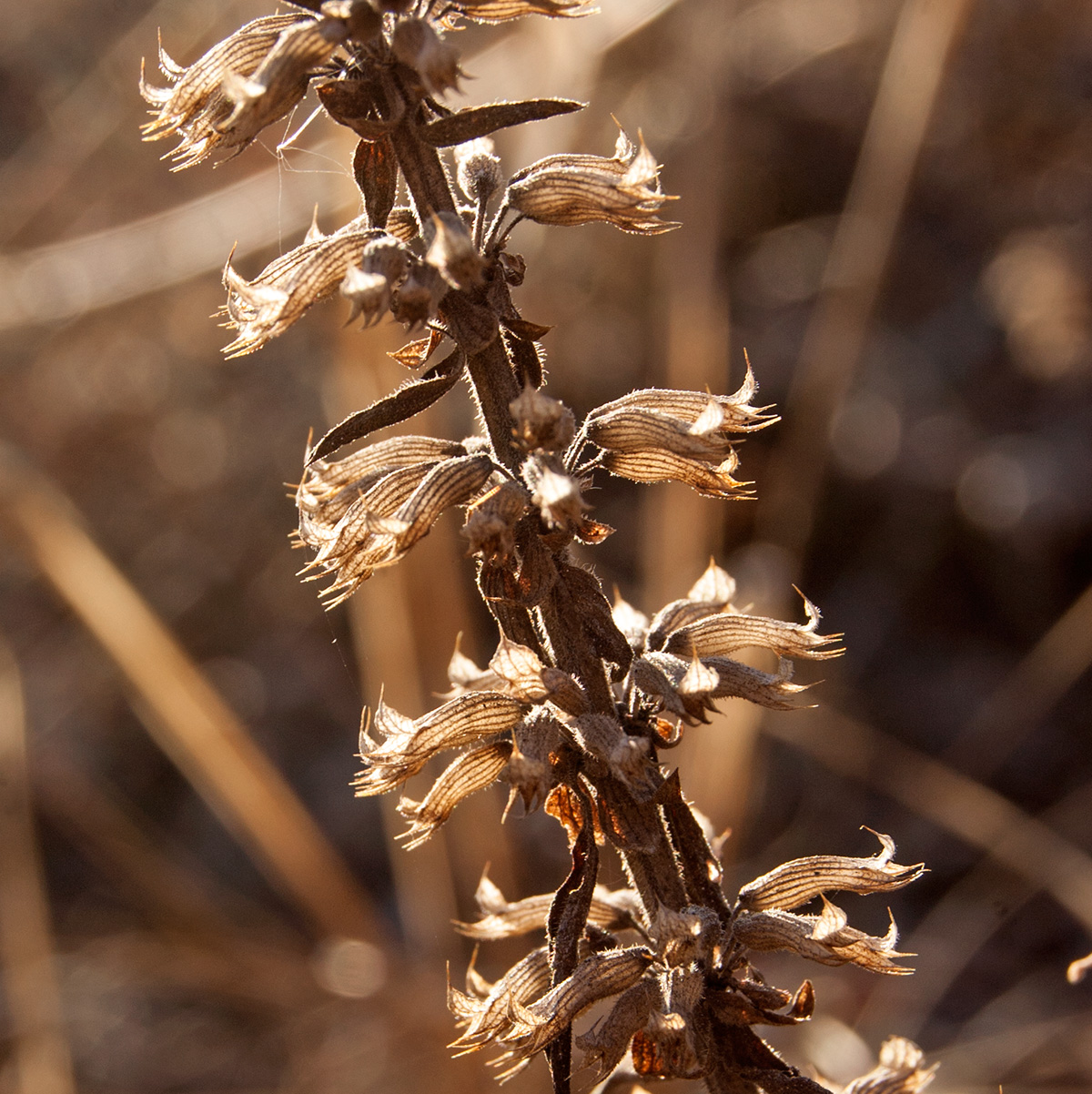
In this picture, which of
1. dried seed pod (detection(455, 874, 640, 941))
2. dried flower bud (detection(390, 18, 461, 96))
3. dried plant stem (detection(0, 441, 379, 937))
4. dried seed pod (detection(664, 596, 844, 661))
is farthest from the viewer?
dried plant stem (detection(0, 441, 379, 937))

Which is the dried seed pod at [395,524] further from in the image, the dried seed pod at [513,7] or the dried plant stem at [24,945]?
the dried plant stem at [24,945]

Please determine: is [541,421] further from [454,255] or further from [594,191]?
[594,191]

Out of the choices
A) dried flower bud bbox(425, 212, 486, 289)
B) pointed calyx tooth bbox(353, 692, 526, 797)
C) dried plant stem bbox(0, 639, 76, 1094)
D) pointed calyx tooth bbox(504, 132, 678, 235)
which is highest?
dried flower bud bbox(425, 212, 486, 289)

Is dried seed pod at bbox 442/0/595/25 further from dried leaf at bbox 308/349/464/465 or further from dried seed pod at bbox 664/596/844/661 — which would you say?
dried seed pod at bbox 664/596/844/661

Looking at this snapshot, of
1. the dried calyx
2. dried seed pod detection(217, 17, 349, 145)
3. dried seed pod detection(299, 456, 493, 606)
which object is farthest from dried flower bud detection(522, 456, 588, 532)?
dried seed pod detection(217, 17, 349, 145)

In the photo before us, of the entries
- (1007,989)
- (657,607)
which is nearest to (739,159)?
(657,607)

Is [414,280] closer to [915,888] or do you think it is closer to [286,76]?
[286,76]
